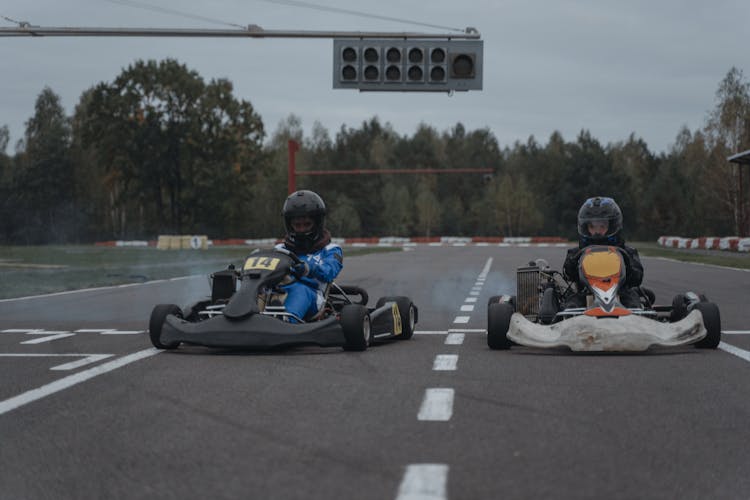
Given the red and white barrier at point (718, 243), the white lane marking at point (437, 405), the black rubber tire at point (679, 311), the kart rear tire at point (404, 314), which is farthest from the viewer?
the red and white barrier at point (718, 243)

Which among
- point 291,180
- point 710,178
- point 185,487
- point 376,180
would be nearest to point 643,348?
point 185,487

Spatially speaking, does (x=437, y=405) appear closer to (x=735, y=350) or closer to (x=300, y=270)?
(x=300, y=270)

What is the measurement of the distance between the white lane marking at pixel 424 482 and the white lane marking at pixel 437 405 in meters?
1.27

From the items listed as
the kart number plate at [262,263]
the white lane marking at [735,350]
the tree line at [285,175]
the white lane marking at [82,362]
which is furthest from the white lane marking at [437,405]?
the tree line at [285,175]

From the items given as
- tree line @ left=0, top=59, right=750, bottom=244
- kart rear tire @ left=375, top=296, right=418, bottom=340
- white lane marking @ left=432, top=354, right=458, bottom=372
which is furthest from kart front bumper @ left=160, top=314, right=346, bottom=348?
tree line @ left=0, top=59, right=750, bottom=244

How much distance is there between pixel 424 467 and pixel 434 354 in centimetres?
488

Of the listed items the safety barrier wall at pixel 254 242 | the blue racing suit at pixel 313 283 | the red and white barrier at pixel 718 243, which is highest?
the blue racing suit at pixel 313 283

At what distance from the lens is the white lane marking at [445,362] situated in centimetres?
867

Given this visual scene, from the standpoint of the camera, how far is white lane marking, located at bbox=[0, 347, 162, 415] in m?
6.96

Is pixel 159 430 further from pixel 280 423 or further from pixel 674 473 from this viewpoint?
pixel 674 473

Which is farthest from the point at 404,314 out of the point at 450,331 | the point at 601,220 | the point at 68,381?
the point at 68,381

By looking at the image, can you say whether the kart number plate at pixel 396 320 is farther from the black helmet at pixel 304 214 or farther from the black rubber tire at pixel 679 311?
the black rubber tire at pixel 679 311

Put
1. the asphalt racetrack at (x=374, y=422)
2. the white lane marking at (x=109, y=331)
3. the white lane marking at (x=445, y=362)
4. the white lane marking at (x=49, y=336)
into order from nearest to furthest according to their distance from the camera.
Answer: the asphalt racetrack at (x=374, y=422) → the white lane marking at (x=445, y=362) → the white lane marking at (x=49, y=336) → the white lane marking at (x=109, y=331)

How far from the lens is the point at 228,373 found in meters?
8.36
